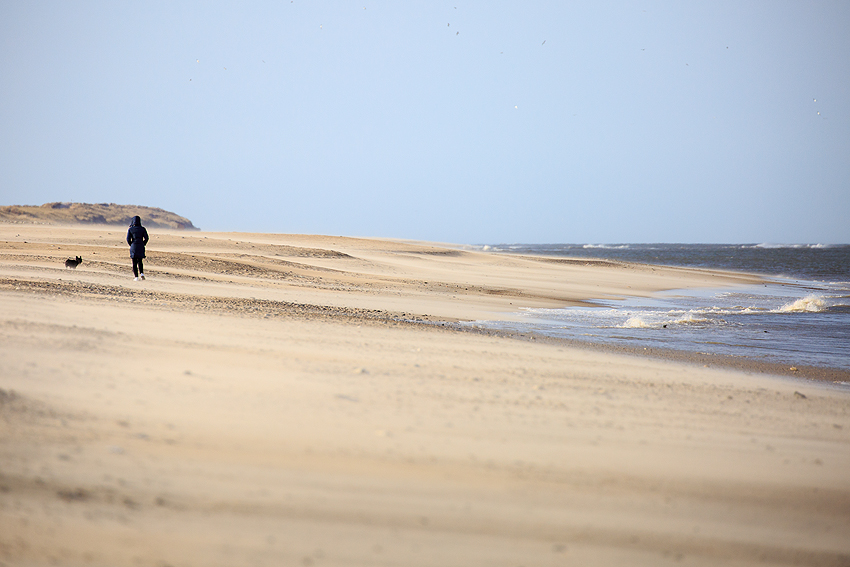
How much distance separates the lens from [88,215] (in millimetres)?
79750

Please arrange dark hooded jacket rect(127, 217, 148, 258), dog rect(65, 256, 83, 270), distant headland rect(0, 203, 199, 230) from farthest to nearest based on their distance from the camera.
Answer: distant headland rect(0, 203, 199, 230) < dark hooded jacket rect(127, 217, 148, 258) < dog rect(65, 256, 83, 270)

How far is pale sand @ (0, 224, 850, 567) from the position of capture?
300 centimetres

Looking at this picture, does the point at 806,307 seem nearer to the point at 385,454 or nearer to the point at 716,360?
the point at 716,360

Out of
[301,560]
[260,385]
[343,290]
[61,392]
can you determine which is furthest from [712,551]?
[343,290]

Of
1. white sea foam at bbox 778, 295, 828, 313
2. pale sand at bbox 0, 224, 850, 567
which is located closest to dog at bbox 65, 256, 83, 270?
pale sand at bbox 0, 224, 850, 567

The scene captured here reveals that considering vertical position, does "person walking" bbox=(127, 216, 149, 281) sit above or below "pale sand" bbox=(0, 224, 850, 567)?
above

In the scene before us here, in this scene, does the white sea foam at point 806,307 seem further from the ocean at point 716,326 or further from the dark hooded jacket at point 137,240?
the dark hooded jacket at point 137,240

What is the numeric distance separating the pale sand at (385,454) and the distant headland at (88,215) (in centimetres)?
5972

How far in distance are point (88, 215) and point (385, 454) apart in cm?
8908

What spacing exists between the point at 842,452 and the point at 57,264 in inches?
653

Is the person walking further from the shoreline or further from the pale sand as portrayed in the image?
the shoreline

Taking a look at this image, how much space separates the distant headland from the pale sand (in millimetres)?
59721

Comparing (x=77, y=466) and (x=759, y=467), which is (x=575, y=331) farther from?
(x=77, y=466)

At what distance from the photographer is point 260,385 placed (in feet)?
16.5
